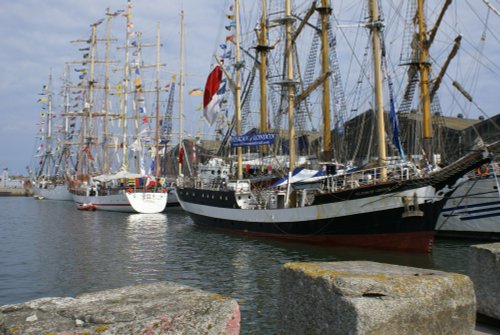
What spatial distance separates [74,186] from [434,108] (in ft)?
222

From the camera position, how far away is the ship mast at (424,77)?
97.8ft

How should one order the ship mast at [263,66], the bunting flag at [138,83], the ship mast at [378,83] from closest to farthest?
the ship mast at [378,83]
the ship mast at [263,66]
the bunting flag at [138,83]

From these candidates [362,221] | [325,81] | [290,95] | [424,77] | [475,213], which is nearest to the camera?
[362,221]

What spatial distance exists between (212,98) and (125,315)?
108 ft

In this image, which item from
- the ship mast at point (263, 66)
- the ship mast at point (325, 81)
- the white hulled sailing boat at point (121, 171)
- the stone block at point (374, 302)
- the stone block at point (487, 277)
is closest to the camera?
the stone block at point (374, 302)

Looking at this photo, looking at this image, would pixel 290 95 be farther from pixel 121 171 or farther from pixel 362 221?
pixel 121 171

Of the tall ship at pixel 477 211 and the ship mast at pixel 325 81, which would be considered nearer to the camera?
the tall ship at pixel 477 211

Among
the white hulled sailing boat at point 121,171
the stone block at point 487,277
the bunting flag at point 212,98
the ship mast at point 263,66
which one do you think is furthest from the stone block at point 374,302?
the white hulled sailing boat at point 121,171

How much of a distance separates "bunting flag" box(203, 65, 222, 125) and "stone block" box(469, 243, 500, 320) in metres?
30.4

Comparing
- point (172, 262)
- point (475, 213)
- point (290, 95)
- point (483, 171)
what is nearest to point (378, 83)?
point (290, 95)

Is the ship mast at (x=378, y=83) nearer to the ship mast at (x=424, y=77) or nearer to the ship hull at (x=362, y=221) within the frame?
the ship hull at (x=362, y=221)

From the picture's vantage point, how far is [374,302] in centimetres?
394

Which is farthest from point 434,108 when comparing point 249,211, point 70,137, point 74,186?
point 70,137

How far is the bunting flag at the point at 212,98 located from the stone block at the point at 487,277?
3036 centimetres
